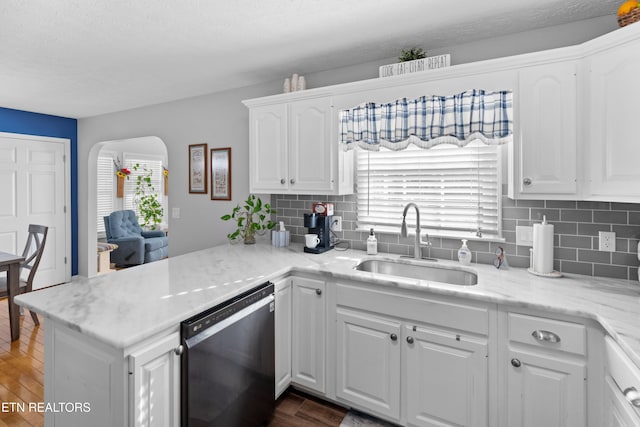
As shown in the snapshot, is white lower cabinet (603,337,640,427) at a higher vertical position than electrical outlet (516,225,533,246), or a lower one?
lower

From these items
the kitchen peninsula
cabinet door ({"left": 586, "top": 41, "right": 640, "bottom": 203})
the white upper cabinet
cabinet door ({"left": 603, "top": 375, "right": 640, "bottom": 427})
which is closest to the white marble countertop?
the kitchen peninsula

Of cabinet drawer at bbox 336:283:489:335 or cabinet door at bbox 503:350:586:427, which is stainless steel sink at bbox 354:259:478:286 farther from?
cabinet door at bbox 503:350:586:427

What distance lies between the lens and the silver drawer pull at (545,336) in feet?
5.04

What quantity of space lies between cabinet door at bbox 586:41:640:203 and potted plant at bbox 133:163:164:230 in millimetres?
7104

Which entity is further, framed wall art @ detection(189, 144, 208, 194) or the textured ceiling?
framed wall art @ detection(189, 144, 208, 194)

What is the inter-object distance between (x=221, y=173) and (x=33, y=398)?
226 centimetres

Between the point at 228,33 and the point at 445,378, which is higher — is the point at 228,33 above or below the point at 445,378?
above

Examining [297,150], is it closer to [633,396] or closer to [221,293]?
[221,293]

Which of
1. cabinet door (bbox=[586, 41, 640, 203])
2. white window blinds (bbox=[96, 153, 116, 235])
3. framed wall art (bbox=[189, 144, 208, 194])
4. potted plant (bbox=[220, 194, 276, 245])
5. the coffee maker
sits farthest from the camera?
white window blinds (bbox=[96, 153, 116, 235])

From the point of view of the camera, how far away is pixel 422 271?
2330mm

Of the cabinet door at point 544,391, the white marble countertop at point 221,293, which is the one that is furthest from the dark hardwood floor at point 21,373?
the cabinet door at point 544,391

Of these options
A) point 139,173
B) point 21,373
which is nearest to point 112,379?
point 21,373

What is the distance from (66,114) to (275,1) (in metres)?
4.15

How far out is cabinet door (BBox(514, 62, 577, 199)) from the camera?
1.80 meters
